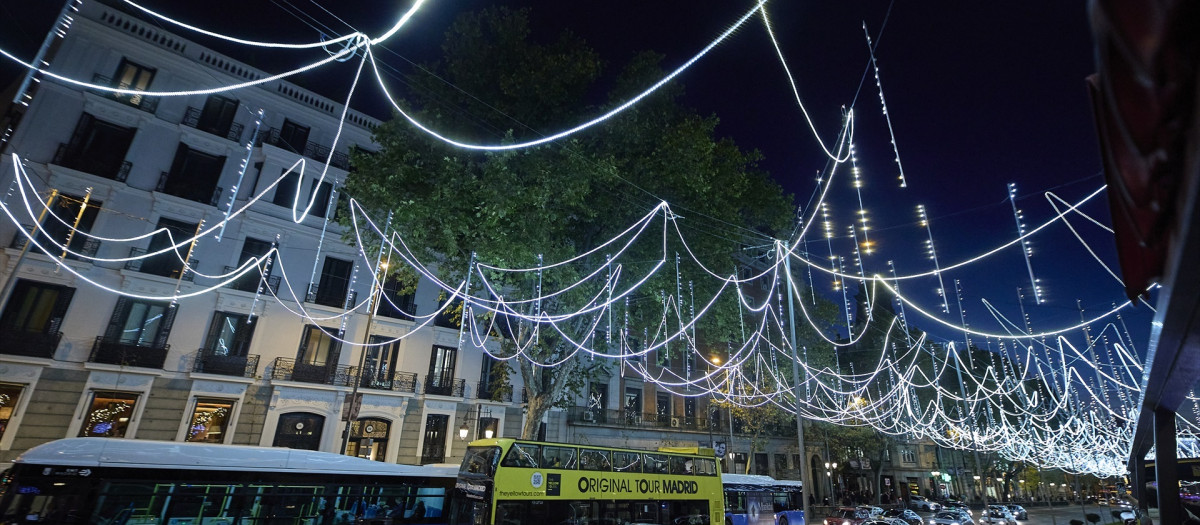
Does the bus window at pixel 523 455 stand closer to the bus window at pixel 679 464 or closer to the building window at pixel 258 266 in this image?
the bus window at pixel 679 464

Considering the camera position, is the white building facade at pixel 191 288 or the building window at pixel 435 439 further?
the building window at pixel 435 439

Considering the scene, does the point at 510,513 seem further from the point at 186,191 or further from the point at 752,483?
the point at 186,191

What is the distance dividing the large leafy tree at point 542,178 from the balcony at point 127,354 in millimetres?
8956

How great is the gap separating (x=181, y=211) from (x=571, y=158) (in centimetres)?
1566

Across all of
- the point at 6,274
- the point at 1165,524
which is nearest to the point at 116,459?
the point at 6,274

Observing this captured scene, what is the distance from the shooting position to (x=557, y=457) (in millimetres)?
14047

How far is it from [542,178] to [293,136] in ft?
46.6

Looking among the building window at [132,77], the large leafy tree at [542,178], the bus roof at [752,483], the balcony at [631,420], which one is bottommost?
the bus roof at [752,483]

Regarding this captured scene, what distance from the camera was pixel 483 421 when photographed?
25.5 m

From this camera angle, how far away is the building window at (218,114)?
21469 millimetres

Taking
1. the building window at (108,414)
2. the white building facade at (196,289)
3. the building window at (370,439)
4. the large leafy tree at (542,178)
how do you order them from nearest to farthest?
the large leafy tree at (542,178) < the building window at (108,414) < the white building facade at (196,289) < the building window at (370,439)

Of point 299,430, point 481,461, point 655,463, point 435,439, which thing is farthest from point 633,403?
point 481,461

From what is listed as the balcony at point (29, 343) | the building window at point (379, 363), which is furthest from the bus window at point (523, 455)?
the balcony at point (29, 343)

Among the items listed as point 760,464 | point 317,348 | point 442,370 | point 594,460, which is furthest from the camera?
point 760,464
